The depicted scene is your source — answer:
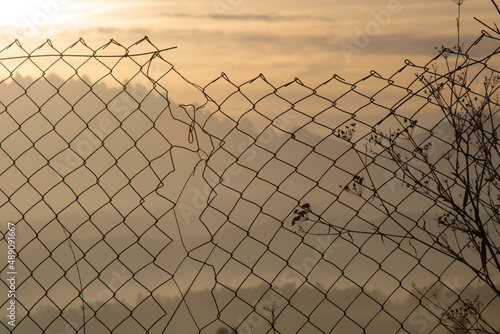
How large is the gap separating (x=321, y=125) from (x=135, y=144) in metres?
0.86

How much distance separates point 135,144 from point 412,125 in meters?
1.30

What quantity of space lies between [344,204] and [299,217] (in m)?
0.22

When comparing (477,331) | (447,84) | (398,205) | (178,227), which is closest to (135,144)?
(178,227)

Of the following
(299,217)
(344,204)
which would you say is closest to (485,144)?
(344,204)

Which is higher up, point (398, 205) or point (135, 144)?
point (398, 205)

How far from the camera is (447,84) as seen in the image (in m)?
3.44

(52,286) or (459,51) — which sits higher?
(459,51)

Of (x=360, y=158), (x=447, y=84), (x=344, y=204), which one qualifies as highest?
(x=447, y=84)

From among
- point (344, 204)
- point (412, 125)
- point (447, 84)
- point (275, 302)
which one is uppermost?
point (447, 84)

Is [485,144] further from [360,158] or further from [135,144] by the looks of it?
[135,144]

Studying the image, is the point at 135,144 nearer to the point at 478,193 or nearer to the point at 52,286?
the point at 52,286

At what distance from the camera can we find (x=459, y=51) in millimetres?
3475

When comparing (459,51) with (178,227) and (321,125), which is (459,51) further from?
(178,227)

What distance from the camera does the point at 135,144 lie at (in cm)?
330
